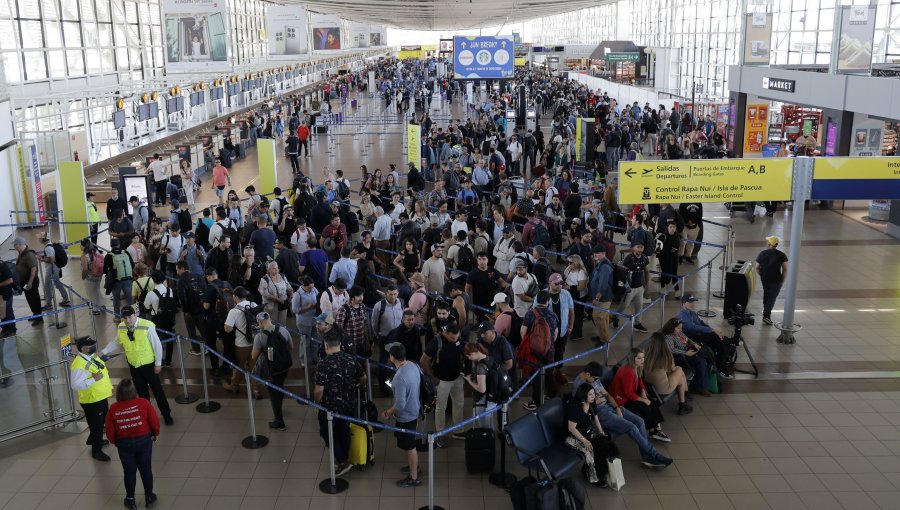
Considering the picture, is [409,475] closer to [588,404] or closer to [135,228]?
[588,404]

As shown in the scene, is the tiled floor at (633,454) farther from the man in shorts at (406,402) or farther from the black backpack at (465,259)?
the black backpack at (465,259)

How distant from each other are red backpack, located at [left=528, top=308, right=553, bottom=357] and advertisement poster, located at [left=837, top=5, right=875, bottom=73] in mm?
13749

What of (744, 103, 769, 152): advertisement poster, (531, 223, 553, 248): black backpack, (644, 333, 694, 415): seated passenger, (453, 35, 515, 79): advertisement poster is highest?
(453, 35, 515, 79): advertisement poster

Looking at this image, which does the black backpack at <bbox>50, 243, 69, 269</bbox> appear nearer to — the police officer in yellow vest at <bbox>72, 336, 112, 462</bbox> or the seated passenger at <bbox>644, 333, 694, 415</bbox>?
the police officer in yellow vest at <bbox>72, 336, 112, 462</bbox>

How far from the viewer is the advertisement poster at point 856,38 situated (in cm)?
1800

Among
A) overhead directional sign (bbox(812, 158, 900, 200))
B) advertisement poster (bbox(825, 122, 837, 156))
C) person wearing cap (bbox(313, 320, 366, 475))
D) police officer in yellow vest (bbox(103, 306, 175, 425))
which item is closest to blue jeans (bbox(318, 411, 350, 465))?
person wearing cap (bbox(313, 320, 366, 475))

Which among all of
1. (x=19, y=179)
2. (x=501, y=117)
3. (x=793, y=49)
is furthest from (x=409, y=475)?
(x=793, y=49)

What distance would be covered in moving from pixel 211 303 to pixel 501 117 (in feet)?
65.3

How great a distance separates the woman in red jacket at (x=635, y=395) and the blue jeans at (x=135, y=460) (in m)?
4.27

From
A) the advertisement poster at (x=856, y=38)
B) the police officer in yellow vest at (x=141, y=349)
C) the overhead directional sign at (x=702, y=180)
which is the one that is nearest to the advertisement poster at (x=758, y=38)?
the advertisement poster at (x=856, y=38)

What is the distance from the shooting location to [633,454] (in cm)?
761

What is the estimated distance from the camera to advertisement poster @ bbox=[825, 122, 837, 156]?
19.3 m

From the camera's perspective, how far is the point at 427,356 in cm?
769

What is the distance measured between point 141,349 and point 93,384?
66 centimetres
